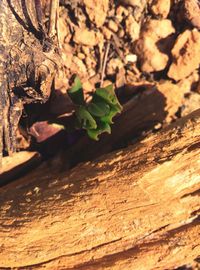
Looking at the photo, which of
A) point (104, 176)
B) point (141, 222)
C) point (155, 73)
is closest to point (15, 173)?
point (104, 176)

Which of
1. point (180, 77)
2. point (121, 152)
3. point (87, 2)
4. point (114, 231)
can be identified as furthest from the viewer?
point (180, 77)

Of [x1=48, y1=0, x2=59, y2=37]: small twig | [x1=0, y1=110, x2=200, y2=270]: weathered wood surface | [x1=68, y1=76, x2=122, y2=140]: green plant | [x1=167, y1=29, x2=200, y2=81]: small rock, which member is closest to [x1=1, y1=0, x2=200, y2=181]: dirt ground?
[x1=167, y1=29, x2=200, y2=81]: small rock

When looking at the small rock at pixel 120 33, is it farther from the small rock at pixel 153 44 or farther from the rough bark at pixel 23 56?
the rough bark at pixel 23 56

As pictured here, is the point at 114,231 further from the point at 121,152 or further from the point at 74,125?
the point at 74,125

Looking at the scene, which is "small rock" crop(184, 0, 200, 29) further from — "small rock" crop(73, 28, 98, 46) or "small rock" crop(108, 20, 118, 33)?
"small rock" crop(73, 28, 98, 46)

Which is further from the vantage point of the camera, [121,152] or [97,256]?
[121,152]

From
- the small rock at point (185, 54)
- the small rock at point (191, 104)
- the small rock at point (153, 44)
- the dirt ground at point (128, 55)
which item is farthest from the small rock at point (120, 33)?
the small rock at point (191, 104)
